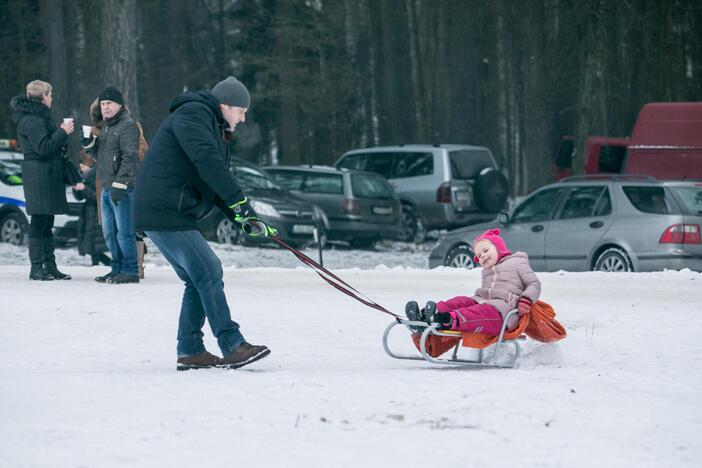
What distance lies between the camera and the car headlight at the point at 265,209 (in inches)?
874

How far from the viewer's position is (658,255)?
1555 cm

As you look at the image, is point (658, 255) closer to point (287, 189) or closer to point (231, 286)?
point (231, 286)

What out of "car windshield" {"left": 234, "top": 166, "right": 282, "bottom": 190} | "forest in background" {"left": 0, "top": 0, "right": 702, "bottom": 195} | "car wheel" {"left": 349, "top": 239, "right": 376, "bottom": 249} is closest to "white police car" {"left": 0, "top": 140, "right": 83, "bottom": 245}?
"car windshield" {"left": 234, "top": 166, "right": 282, "bottom": 190}

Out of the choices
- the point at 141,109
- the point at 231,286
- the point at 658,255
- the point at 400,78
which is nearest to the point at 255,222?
the point at 231,286

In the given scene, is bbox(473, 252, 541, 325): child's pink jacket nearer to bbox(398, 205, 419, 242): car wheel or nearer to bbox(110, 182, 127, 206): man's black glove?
bbox(110, 182, 127, 206): man's black glove

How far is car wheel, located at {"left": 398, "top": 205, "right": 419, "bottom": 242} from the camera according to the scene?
85.5 ft

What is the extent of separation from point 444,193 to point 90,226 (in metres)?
10.4

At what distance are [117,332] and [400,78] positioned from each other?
29672 mm

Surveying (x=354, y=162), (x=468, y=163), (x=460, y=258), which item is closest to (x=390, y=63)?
(x=354, y=162)

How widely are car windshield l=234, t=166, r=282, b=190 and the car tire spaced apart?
4216mm

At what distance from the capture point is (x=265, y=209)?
22250 mm

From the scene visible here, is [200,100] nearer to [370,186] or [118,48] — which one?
[118,48]

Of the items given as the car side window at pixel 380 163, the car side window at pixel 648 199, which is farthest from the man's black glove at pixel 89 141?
the car side window at pixel 380 163

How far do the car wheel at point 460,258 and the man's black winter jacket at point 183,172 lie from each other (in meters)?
10.1
